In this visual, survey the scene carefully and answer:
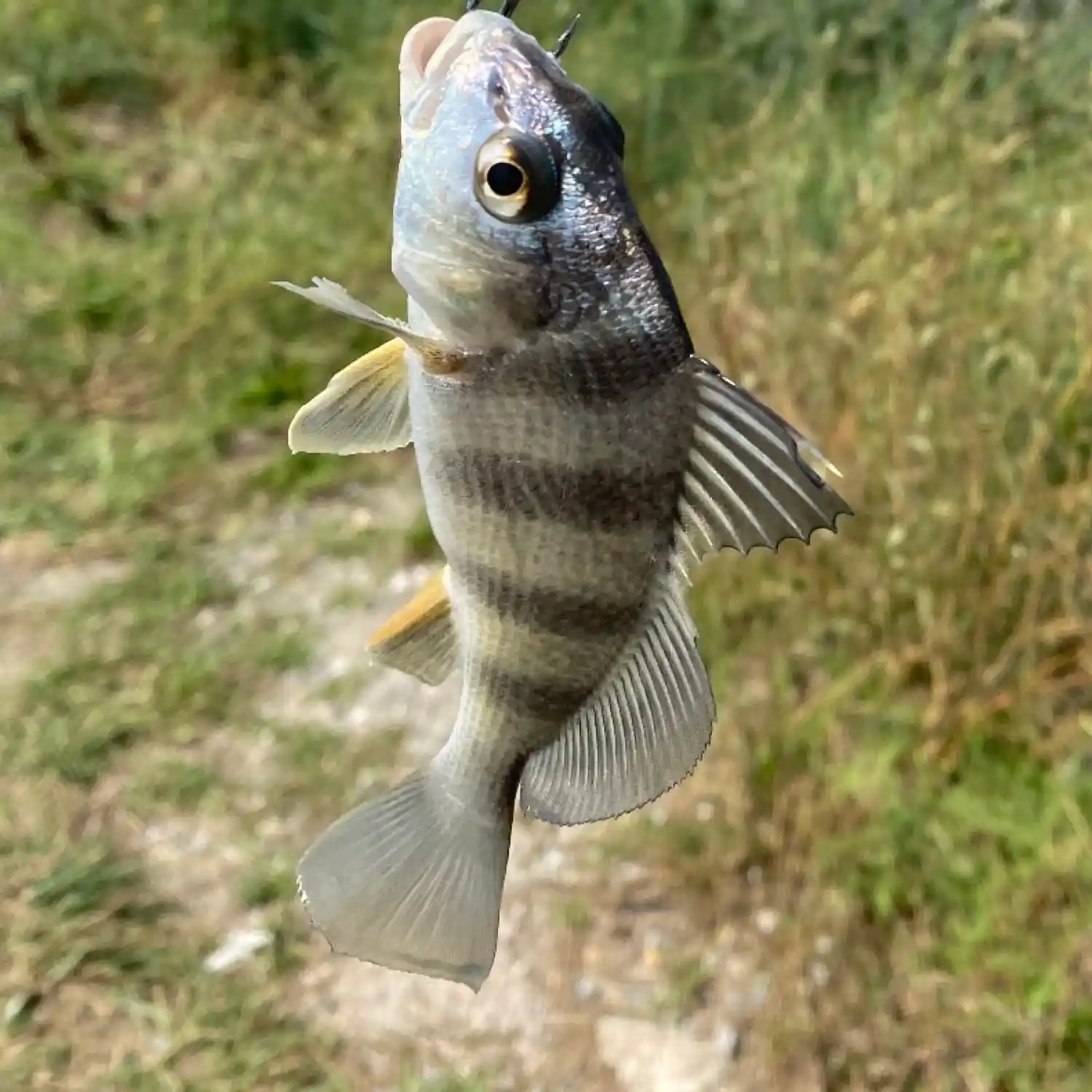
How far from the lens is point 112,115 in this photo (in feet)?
11.4

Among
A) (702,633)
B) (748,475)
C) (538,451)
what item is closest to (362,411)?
(538,451)

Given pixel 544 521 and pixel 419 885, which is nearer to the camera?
pixel 544 521

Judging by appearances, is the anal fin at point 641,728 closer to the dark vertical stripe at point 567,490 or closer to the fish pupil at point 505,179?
the dark vertical stripe at point 567,490

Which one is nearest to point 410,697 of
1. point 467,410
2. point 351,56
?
point 467,410

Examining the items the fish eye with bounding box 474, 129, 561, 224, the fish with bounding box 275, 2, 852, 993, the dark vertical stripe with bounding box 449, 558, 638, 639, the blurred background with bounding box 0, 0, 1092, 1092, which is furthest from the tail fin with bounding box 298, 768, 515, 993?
the blurred background with bounding box 0, 0, 1092, 1092

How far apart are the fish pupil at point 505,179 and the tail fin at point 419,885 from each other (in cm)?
40

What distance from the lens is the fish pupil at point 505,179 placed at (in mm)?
623

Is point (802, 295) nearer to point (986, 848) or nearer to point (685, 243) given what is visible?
point (685, 243)

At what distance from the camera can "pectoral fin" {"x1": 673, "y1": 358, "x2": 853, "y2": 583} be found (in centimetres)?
62

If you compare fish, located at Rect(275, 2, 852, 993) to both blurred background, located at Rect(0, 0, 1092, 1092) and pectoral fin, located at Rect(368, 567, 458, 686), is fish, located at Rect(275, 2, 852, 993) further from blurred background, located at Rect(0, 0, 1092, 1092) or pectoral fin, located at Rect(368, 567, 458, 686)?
blurred background, located at Rect(0, 0, 1092, 1092)

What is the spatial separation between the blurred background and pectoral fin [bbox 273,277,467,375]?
1.36 metres

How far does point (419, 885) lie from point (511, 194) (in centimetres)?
47

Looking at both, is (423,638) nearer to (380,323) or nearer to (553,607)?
(553,607)

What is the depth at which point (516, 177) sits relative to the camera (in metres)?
0.62
